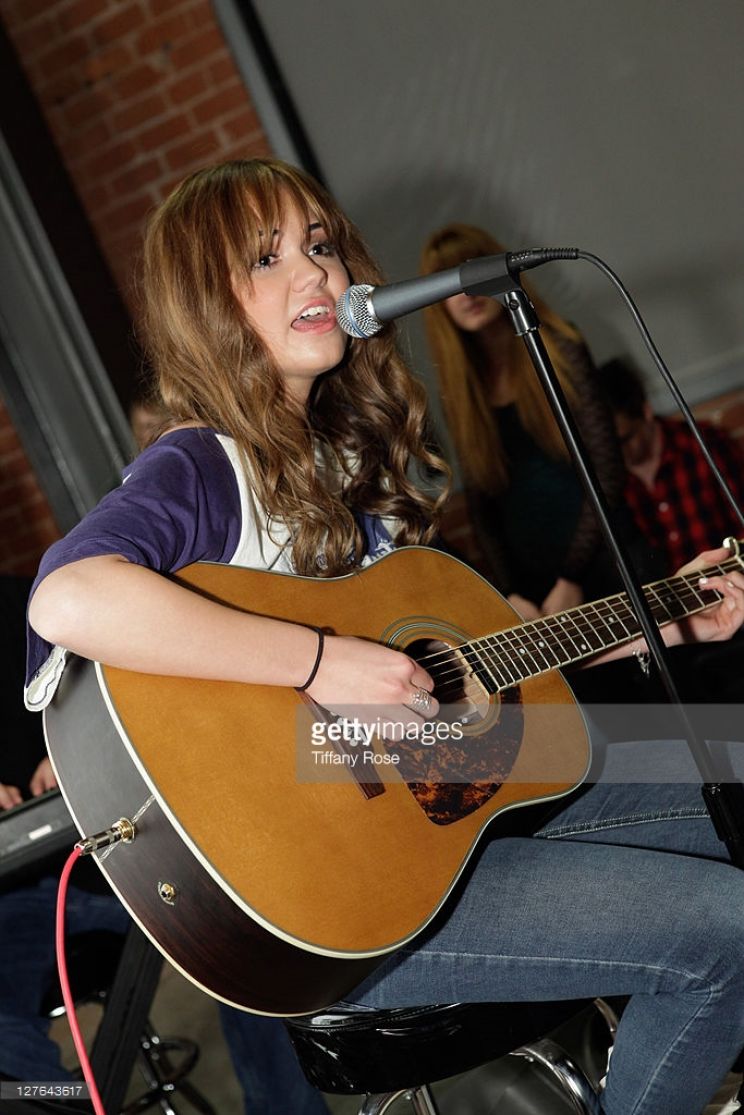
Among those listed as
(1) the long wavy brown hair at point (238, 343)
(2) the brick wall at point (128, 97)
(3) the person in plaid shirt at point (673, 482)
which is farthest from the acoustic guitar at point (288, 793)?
(2) the brick wall at point (128, 97)

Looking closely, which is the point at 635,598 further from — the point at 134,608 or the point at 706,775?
the point at 134,608

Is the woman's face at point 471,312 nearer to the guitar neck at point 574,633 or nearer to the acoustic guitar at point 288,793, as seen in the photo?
the guitar neck at point 574,633

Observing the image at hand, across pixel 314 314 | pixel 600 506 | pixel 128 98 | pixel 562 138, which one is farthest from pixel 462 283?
pixel 128 98

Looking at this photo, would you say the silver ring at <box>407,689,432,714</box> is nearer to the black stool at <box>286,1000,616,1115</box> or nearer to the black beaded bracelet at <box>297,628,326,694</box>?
the black beaded bracelet at <box>297,628,326,694</box>

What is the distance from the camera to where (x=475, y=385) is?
3031 millimetres

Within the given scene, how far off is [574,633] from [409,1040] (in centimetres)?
63

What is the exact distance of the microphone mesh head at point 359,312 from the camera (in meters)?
1.26

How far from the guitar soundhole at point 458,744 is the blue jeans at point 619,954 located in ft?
0.32

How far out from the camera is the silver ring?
1.33 m

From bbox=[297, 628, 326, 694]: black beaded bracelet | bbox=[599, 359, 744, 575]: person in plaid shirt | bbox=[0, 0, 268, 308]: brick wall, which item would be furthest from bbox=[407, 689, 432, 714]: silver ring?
bbox=[0, 0, 268, 308]: brick wall

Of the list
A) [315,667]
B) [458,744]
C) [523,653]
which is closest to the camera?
[315,667]

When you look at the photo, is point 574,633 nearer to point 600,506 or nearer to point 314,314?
point 600,506

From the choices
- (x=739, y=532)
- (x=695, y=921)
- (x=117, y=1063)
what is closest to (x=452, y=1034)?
(x=695, y=921)

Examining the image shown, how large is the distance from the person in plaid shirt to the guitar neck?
106cm
